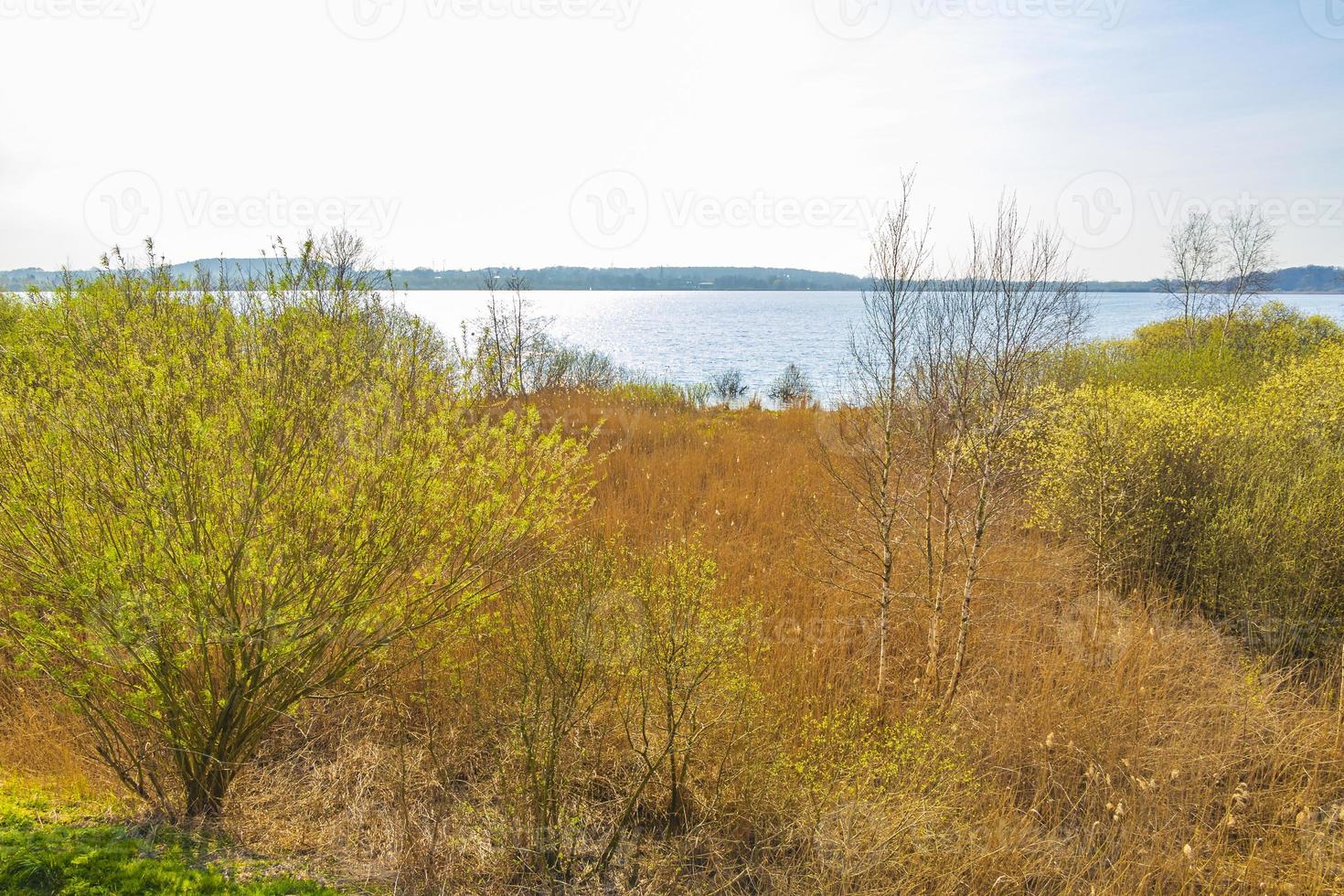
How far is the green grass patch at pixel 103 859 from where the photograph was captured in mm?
2186

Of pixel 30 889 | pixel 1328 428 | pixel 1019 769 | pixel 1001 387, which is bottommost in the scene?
pixel 1019 769

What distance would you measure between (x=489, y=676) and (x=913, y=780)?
101 inches

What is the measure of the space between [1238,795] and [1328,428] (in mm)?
5434

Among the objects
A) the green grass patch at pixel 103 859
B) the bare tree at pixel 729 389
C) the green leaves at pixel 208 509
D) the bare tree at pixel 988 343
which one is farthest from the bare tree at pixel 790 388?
the green grass patch at pixel 103 859

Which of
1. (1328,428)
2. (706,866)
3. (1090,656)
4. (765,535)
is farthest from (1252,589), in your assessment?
(706,866)

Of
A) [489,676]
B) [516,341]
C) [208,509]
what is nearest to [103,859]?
[208,509]

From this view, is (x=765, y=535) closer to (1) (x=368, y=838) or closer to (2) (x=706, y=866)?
(2) (x=706, y=866)

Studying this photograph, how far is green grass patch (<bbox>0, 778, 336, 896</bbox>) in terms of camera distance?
7.17 ft

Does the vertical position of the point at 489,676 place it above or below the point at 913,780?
above

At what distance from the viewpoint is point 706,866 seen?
3018 mm

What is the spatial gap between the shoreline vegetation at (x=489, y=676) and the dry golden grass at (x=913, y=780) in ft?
0.10

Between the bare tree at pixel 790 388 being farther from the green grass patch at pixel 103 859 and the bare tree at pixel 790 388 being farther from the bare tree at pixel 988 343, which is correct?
the green grass patch at pixel 103 859

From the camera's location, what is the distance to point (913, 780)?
11.5ft

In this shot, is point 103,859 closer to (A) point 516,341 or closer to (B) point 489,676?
(B) point 489,676
